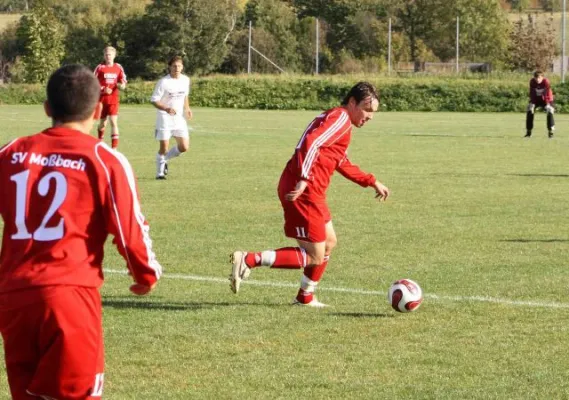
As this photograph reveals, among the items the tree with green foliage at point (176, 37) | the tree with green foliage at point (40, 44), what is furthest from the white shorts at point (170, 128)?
the tree with green foliage at point (176, 37)

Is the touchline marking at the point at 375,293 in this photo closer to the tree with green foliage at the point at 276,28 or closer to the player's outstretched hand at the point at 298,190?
the player's outstretched hand at the point at 298,190

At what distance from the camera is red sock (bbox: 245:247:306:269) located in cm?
883

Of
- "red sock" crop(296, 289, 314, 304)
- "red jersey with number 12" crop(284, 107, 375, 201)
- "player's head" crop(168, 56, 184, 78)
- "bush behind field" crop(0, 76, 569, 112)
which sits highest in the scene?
"player's head" crop(168, 56, 184, 78)

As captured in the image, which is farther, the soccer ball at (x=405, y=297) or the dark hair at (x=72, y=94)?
the soccer ball at (x=405, y=297)

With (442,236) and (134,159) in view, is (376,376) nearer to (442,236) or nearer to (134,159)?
(442,236)

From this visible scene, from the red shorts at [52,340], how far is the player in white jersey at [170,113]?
49.0ft

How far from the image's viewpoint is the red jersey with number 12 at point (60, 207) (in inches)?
169

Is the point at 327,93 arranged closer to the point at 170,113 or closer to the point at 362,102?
the point at 170,113

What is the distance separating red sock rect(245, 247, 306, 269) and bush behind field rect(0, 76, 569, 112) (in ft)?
157

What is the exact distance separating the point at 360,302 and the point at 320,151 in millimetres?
1261

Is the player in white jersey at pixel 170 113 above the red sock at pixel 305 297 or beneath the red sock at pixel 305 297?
above

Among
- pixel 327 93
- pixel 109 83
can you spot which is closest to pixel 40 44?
pixel 327 93

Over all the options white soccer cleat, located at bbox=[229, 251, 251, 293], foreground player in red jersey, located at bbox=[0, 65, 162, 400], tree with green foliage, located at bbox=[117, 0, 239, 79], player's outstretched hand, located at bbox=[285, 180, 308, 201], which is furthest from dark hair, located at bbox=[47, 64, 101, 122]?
tree with green foliage, located at bbox=[117, 0, 239, 79]

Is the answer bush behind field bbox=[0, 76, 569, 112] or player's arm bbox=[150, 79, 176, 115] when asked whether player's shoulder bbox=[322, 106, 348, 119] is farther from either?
bush behind field bbox=[0, 76, 569, 112]
